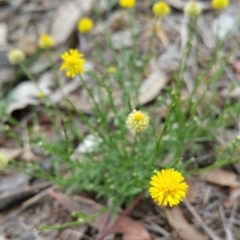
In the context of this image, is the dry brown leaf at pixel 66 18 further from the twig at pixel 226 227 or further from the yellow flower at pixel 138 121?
the twig at pixel 226 227

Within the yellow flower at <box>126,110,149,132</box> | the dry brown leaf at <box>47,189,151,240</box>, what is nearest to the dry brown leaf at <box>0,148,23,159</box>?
the dry brown leaf at <box>47,189,151,240</box>

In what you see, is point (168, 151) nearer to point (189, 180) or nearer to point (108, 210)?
point (189, 180)

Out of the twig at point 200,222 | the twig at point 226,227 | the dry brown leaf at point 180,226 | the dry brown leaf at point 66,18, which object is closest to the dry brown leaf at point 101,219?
the dry brown leaf at point 180,226

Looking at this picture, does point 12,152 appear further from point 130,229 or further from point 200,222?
point 200,222

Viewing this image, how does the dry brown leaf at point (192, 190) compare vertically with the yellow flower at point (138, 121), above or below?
below

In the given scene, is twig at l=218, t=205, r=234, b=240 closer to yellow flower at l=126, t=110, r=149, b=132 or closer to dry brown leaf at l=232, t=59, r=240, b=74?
yellow flower at l=126, t=110, r=149, b=132
